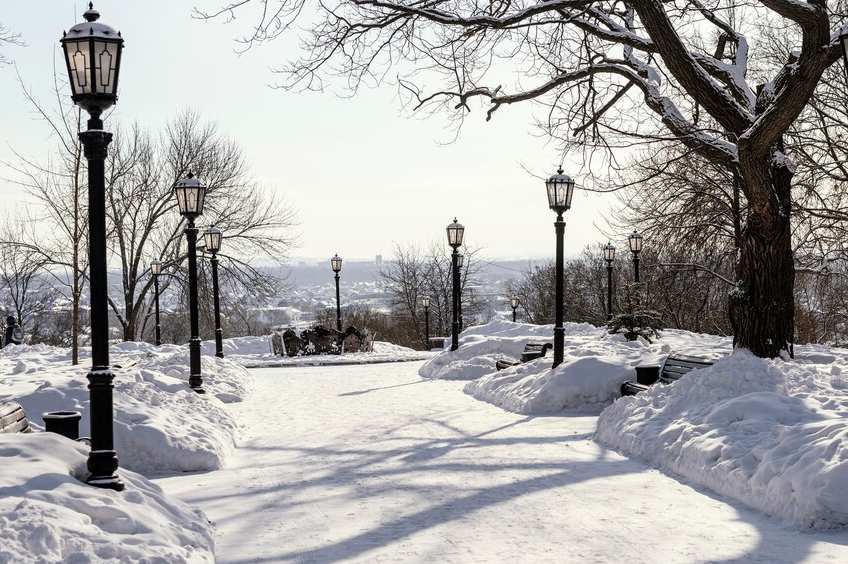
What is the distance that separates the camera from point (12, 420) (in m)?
7.32

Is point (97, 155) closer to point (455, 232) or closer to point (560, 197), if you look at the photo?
point (560, 197)

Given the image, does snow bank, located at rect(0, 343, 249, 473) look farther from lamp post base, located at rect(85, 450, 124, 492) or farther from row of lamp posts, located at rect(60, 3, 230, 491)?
lamp post base, located at rect(85, 450, 124, 492)

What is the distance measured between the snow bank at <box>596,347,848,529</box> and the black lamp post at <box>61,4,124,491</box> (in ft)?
16.3

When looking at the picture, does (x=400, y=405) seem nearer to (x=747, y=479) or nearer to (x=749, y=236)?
(x=749, y=236)

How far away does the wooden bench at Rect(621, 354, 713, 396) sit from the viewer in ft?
36.5

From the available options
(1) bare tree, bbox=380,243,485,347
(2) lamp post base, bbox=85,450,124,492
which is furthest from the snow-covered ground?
(1) bare tree, bbox=380,243,485,347

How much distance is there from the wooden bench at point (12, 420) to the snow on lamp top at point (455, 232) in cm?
1564

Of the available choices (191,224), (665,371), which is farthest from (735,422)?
(191,224)

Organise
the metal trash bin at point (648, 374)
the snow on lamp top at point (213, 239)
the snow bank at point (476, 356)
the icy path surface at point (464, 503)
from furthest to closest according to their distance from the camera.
→ the snow on lamp top at point (213, 239)
the snow bank at point (476, 356)
the metal trash bin at point (648, 374)
the icy path surface at point (464, 503)

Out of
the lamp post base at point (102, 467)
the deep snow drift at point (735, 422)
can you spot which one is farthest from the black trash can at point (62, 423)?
the deep snow drift at point (735, 422)

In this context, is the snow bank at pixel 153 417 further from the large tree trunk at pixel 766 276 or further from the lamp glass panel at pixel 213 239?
the lamp glass panel at pixel 213 239

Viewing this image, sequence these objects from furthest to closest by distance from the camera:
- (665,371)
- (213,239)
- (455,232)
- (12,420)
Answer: (455,232), (213,239), (665,371), (12,420)

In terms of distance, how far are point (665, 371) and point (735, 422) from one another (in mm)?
3694

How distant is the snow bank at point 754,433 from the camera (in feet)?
20.0
